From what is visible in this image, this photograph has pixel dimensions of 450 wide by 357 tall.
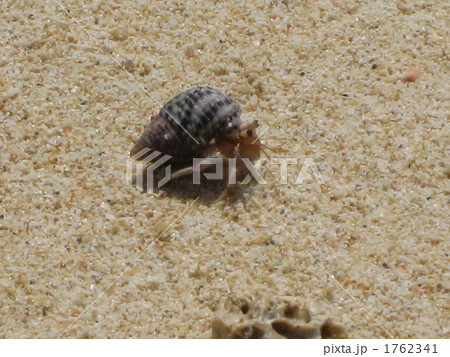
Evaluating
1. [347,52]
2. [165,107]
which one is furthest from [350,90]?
[165,107]

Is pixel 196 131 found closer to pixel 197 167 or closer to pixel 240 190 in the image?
pixel 197 167

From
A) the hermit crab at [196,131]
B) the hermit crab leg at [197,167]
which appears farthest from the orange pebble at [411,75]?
the hermit crab leg at [197,167]

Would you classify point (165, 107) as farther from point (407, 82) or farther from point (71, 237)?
point (407, 82)

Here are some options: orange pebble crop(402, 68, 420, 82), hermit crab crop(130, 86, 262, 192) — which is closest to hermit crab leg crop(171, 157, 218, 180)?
hermit crab crop(130, 86, 262, 192)

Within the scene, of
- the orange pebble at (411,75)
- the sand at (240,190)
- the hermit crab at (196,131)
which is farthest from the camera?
the orange pebble at (411,75)

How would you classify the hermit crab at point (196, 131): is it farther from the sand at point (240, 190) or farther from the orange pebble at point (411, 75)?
the orange pebble at point (411, 75)

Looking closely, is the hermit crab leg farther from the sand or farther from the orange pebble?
the orange pebble

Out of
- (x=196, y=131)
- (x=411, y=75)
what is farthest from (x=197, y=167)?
(x=411, y=75)
